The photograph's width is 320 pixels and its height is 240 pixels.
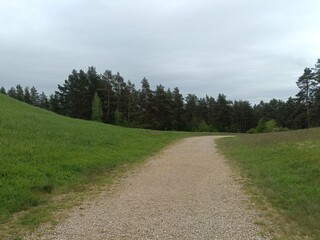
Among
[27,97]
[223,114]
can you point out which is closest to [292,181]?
[223,114]

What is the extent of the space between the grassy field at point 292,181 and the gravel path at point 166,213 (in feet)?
2.35

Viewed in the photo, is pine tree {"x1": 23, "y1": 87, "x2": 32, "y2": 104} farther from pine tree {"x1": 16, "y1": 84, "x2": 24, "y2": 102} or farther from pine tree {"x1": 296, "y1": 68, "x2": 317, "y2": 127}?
pine tree {"x1": 296, "y1": 68, "x2": 317, "y2": 127}

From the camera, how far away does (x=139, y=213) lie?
7.11 meters

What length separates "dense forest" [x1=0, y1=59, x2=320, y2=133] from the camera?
2886 inches

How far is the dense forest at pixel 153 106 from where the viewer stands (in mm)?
73312

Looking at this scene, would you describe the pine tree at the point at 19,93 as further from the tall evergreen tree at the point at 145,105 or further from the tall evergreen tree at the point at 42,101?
the tall evergreen tree at the point at 145,105

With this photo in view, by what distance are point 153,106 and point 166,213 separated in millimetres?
76957

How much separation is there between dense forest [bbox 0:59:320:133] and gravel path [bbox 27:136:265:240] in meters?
58.4

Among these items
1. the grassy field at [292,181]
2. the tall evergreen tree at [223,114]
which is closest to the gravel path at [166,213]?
the grassy field at [292,181]

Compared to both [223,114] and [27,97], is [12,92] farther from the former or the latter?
[223,114]

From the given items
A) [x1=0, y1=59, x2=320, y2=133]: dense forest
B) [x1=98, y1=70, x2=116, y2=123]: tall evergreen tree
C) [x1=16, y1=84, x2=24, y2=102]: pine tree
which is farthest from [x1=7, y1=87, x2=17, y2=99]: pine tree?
[x1=98, y1=70, x2=116, y2=123]: tall evergreen tree

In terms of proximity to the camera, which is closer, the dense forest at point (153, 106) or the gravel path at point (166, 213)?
the gravel path at point (166, 213)

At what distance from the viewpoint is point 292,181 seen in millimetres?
10320

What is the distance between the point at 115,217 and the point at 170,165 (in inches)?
302
